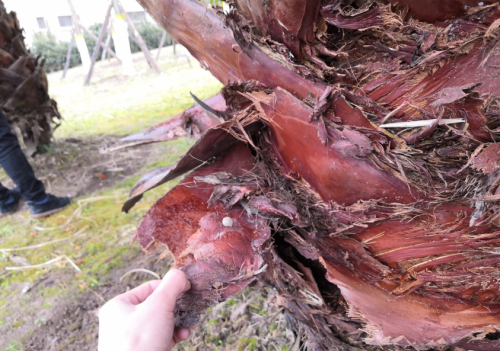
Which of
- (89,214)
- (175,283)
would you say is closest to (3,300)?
(89,214)

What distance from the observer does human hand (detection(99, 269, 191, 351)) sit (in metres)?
0.75

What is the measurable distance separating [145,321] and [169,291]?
0.09 metres

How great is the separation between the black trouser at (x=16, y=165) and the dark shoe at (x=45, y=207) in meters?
0.04

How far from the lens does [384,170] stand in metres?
0.71

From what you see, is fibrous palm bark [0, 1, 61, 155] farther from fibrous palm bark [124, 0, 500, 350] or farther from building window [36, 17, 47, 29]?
building window [36, 17, 47, 29]

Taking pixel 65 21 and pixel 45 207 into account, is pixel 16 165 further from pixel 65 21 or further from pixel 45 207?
pixel 65 21

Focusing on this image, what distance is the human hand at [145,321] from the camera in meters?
0.75

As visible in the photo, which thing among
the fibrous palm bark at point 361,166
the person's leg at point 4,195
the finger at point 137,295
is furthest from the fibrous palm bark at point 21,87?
the finger at point 137,295

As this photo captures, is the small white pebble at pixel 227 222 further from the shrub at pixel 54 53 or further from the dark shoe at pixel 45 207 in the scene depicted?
the shrub at pixel 54 53

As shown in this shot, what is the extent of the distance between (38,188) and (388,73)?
2617 mm

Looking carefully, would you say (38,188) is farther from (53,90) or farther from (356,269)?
(53,90)

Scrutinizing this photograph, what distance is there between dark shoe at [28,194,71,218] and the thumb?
6.96 feet

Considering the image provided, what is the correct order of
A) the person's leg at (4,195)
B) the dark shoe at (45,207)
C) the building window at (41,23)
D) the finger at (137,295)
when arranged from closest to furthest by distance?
1. the finger at (137,295)
2. the dark shoe at (45,207)
3. the person's leg at (4,195)
4. the building window at (41,23)

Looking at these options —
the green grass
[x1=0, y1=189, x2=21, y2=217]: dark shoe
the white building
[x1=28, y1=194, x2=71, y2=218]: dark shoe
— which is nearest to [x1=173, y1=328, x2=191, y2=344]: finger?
[x1=28, y1=194, x2=71, y2=218]: dark shoe
